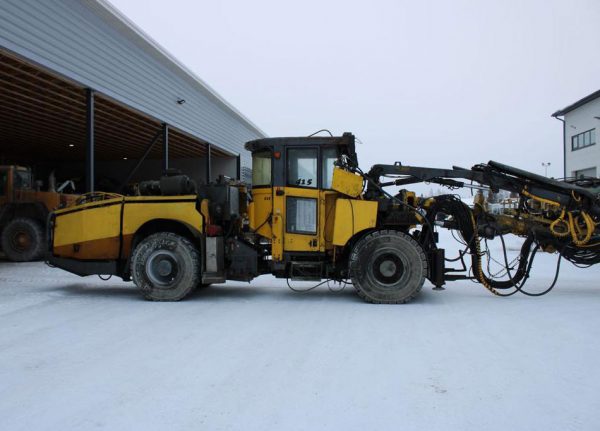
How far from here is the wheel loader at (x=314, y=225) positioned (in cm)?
715

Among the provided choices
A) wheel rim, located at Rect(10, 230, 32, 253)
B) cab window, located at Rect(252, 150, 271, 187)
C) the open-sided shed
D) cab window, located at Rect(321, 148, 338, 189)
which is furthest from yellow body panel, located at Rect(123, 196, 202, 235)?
wheel rim, located at Rect(10, 230, 32, 253)

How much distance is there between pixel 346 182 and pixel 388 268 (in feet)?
4.65

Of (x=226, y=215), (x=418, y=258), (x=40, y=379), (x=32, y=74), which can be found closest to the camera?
(x=40, y=379)

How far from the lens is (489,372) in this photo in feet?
13.2

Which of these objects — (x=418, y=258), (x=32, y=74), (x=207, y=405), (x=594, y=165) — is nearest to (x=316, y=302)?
(x=418, y=258)

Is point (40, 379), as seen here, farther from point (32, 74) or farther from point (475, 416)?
point (32, 74)

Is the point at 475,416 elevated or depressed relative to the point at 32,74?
depressed

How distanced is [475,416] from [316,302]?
411 cm

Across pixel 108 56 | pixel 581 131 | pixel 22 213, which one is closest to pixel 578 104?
pixel 581 131

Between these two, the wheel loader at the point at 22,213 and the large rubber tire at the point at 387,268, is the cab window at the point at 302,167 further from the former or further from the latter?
the wheel loader at the point at 22,213

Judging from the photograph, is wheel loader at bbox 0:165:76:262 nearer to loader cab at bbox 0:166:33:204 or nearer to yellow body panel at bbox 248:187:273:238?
loader cab at bbox 0:166:33:204

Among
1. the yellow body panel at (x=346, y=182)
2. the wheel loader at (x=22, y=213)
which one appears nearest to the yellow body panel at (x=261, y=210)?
the yellow body panel at (x=346, y=182)

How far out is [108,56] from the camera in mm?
13539

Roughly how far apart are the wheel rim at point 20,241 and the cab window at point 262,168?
912 cm
